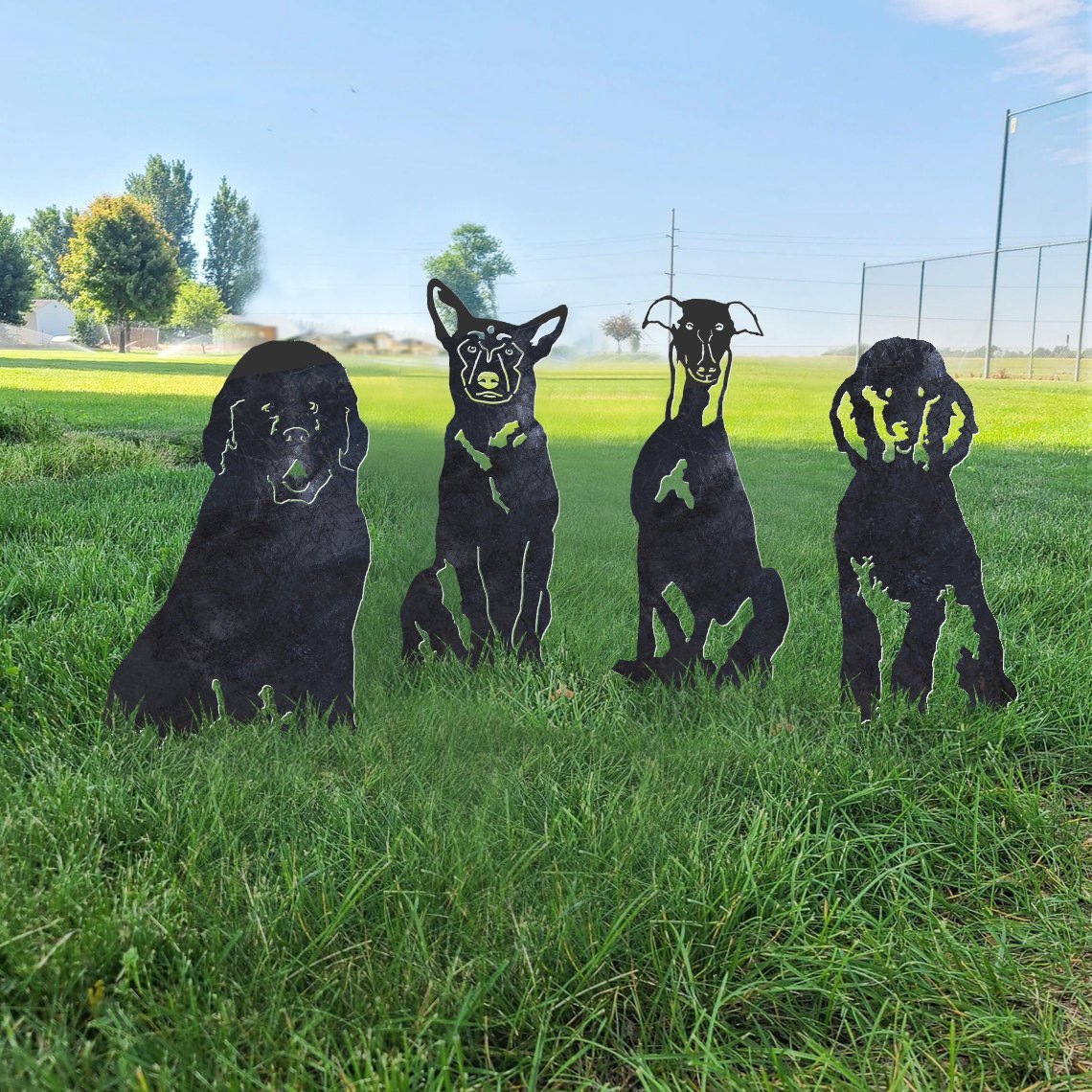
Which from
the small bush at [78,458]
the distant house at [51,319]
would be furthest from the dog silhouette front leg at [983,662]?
the distant house at [51,319]

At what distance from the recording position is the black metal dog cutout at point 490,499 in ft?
9.72

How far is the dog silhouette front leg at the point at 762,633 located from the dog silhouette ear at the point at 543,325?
1.11 m

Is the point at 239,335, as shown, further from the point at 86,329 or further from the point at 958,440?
the point at 86,329

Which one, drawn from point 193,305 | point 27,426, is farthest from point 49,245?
point 27,426

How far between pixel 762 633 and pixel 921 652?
534 millimetres

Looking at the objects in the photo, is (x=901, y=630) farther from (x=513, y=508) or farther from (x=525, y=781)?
(x=525, y=781)

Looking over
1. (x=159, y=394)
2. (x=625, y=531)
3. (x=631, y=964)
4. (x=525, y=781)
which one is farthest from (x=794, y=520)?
(x=159, y=394)

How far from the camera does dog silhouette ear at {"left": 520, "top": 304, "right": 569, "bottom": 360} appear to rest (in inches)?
117

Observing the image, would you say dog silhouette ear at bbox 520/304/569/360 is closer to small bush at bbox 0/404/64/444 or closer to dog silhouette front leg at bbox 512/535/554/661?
dog silhouette front leg at bbox 512/535/554/661

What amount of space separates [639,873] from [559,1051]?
0.49m

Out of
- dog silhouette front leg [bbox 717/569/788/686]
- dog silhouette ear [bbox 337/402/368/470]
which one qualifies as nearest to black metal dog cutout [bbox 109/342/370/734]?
dog silhouette ear [bbox 337/402/368/470]

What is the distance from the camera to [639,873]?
6.72 feet

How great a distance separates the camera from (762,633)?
3.14 meters

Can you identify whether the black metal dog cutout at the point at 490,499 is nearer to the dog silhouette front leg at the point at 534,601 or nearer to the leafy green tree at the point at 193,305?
the dog silhouette front leg at the point at 534,601
